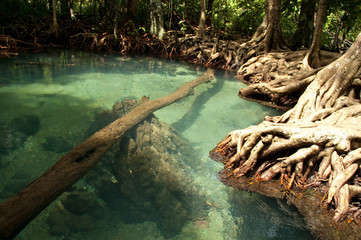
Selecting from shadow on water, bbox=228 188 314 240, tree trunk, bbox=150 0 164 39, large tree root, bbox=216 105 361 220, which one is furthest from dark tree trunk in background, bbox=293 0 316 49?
shadow on water, bbox=228 188 314 240

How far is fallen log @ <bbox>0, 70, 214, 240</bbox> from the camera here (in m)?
2.12

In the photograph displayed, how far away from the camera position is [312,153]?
10.8 feet

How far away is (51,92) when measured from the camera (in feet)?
20.0

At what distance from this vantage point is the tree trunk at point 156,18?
38.7ft

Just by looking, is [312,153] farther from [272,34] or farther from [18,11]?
[18,11]

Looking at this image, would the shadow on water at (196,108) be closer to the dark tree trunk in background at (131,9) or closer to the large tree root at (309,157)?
the large tree root at (309,157)

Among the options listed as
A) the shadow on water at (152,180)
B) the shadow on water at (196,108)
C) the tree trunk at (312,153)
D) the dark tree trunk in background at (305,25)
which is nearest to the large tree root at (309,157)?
the tree trunk at (312,153)

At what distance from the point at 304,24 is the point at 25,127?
394 inches

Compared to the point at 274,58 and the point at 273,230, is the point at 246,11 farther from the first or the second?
the point at 273,230

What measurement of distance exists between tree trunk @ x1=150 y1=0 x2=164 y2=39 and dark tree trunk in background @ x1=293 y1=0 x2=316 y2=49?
610 cm

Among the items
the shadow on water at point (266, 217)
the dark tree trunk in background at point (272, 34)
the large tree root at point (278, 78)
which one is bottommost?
the shadow on water at point (266, 217)

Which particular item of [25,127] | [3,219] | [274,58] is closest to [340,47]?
[274,58]

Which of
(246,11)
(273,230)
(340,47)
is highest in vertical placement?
(246,11)

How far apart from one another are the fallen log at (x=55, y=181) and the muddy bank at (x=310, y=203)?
5.73 feet
